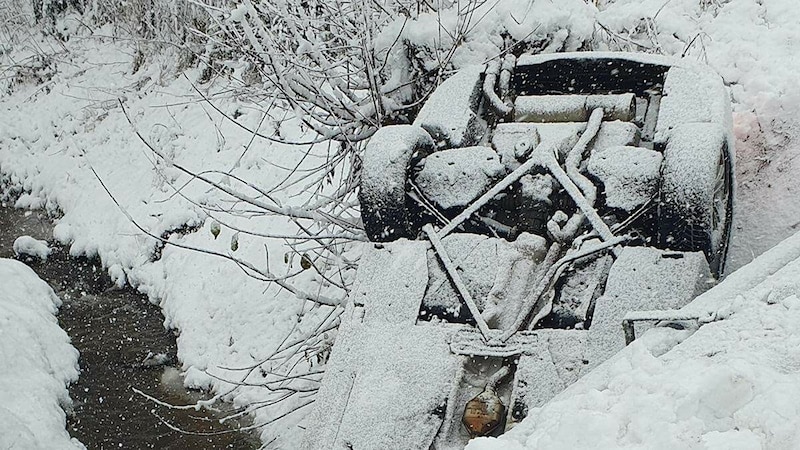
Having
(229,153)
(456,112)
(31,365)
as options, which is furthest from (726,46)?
(229,153)

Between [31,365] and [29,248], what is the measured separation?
9.37 ft

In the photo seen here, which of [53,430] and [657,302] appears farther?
[53,430]

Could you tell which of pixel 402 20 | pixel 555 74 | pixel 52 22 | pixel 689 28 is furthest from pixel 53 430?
pixel 52 22

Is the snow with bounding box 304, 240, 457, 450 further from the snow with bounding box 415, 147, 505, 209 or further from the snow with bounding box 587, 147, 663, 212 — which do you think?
the snow with bounding box 587, 147, 663, 212

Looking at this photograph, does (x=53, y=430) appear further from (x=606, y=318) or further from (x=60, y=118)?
(x=60, y=118)

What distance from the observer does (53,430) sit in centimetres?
545

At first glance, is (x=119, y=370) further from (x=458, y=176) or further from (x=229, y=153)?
(x=458, y=176)

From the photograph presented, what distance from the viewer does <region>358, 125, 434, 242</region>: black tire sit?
10.6ft

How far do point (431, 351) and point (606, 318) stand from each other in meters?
0.61

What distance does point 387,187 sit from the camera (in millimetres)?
3242

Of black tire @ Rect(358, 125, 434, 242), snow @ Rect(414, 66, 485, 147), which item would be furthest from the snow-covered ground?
black tire @ Rect(358, 125, 434, 242)

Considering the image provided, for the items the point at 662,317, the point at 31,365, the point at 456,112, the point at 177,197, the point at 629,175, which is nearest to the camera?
the point at 662,317

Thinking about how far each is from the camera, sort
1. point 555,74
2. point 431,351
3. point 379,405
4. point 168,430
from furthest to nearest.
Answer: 1. point 168,430
2. point 555,74
3. point 431,351
4. point 379,405

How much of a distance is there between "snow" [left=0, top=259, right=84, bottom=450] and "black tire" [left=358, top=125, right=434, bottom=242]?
9.75 feet
